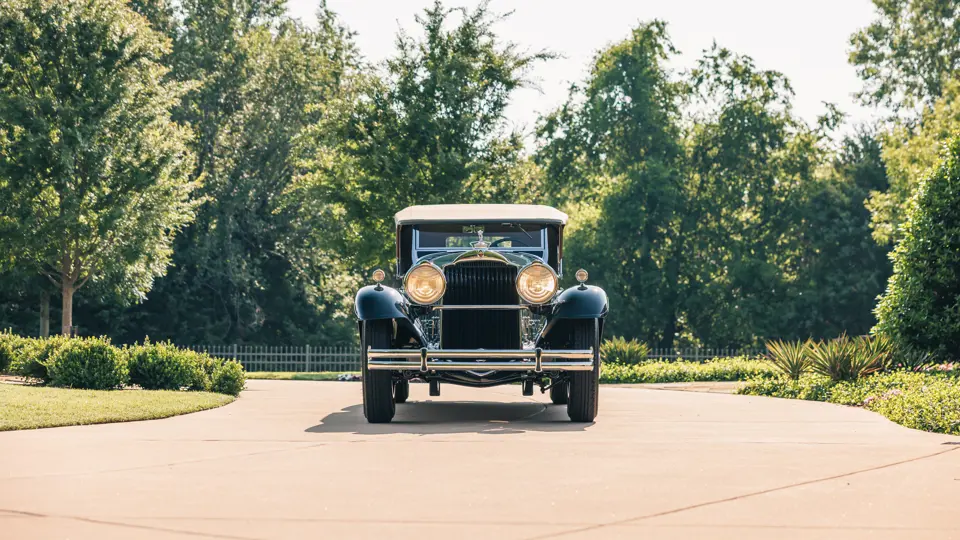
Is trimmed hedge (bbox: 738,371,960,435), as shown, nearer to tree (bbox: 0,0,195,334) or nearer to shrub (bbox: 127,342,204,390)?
shrub (bbox: 127,342,204,390)

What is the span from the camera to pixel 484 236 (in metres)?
13.3

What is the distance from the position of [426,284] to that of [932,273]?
29.1ft

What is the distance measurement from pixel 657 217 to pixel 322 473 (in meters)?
38.7

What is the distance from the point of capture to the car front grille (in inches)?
448

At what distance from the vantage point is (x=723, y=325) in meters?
44.8

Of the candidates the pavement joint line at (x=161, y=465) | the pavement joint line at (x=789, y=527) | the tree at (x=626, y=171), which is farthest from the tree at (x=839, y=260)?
the pavement joint line at (x=789, y=527)

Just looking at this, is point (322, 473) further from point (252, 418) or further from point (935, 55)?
point (935, 55)

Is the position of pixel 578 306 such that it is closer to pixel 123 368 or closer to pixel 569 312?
pixel 569 312

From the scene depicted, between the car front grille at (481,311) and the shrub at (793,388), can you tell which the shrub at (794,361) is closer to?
the shrub at (793,388)

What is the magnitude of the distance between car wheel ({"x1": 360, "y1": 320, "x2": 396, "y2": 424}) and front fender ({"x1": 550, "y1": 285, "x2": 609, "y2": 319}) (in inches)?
66.8

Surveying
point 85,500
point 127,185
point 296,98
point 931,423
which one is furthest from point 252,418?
point 296,98

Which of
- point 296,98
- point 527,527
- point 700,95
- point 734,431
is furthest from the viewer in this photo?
point 700,95

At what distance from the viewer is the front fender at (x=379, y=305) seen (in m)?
10.9

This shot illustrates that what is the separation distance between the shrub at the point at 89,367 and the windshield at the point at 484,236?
4.99 meters
